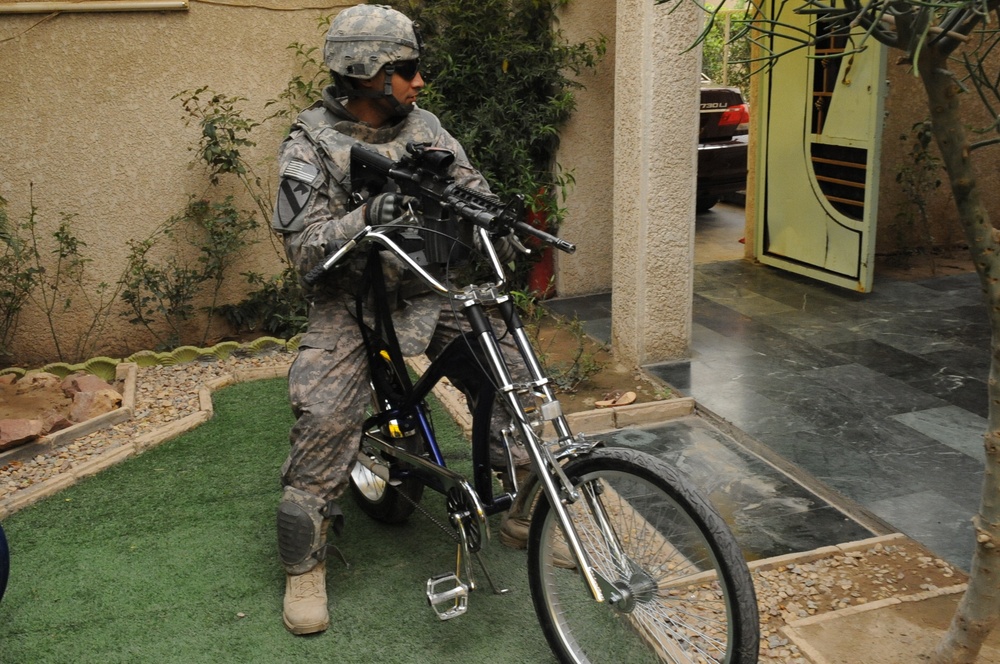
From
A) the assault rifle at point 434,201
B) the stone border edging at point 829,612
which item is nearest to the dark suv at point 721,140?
the stone border edging at point 829,612

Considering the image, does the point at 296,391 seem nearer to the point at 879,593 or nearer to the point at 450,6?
the point at 879,593

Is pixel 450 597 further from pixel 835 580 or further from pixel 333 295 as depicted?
pixel 835 580

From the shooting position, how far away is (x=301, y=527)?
10.8ft

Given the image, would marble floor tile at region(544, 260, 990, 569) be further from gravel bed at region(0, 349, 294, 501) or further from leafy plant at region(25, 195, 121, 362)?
leafy plant at region(25, 195, 121, 362)

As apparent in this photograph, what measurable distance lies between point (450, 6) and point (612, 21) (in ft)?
3.99

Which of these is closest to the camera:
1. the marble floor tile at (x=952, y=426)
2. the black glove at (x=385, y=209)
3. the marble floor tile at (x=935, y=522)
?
the black glove at (x=385, y=209)

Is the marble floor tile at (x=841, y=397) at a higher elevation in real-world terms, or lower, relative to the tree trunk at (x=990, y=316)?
lower

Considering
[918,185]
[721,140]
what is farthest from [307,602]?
[721,140]

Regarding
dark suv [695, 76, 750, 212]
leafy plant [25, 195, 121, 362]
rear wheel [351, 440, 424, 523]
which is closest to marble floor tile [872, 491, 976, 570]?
rear wheel [351, 440, 424, 523]

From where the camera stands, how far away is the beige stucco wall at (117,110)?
5.84 metres

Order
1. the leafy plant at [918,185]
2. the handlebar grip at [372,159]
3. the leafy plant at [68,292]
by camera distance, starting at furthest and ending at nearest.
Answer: the leafy plant at [918,185] < the leafy plant at [68,292] < the handlebar grip at [372,159]

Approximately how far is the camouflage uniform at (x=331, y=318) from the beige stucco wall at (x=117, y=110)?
2.99m

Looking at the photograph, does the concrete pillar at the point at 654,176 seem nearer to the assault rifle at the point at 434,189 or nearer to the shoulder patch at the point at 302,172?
the assault rifle at the point at 434,189

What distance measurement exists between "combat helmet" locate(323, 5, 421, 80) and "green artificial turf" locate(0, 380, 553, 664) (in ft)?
5.97
